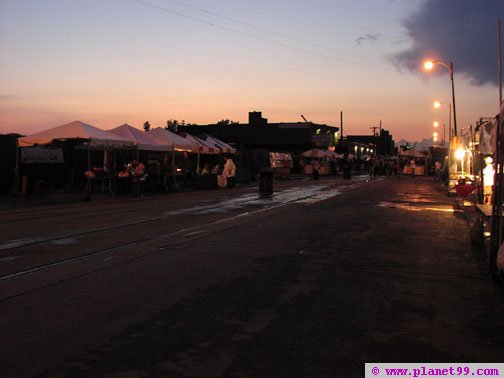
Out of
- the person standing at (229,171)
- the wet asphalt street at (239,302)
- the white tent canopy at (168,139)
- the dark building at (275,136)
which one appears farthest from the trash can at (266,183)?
the dark building at (275,136)

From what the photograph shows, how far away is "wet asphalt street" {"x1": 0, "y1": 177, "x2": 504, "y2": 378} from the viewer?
443 centimetres

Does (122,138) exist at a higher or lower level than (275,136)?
lower

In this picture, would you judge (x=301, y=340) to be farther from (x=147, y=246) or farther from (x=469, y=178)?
(x=469, y=178)

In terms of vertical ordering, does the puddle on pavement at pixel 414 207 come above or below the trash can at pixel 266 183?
below

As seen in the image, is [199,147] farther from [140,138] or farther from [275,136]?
[275,136]

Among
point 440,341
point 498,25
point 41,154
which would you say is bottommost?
point 440,341

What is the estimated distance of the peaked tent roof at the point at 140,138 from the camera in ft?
80.3

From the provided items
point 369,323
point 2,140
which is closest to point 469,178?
point 369,323

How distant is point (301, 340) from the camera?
4.87 metres

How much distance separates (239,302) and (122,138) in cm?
1856

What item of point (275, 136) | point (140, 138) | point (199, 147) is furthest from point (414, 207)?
Result: point (275, 136)

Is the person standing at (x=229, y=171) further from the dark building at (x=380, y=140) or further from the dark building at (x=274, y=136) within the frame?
the dark building at (x=380, y=140)

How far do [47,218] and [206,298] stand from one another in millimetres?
9809

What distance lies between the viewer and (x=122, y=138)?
2348 centimetres
